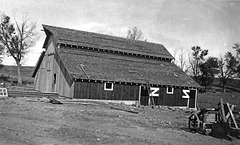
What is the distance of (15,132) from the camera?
10102 mm

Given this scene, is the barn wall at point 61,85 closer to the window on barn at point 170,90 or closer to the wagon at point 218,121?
the window on barn at point 170,90

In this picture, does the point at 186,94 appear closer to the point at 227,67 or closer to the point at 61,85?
the point at 61,85

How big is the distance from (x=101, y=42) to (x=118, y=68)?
5444mm

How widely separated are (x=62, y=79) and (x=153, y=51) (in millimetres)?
14110

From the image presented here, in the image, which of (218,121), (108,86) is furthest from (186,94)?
(218,121)

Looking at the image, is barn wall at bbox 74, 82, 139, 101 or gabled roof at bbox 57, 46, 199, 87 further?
gabled roof at bbox 57, 46, 199, 87

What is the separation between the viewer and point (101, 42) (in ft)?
107

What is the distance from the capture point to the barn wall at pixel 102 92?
80.4ft

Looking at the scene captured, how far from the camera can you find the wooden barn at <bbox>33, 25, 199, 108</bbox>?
25281 mm

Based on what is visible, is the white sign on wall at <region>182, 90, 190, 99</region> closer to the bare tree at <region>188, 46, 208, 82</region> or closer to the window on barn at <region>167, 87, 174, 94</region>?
the window on barn at <region>167, 87, 174, 94</region>

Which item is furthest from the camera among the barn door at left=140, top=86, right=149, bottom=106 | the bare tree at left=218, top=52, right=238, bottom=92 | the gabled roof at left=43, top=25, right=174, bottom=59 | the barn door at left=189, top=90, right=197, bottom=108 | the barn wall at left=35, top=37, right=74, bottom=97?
the bare tree at left=218, top=52, right=238, bottom=92

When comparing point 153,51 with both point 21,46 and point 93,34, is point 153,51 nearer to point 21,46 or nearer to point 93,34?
point 93,34

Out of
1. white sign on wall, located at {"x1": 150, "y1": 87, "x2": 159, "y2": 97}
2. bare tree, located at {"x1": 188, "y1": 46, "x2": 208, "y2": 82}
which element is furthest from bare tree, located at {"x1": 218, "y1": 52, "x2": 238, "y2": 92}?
white sign on wall, located at {"x1": 150, "y1": 87, "x2": 159, "y2": 97}

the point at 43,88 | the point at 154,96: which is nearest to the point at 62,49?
the point at 43,88
